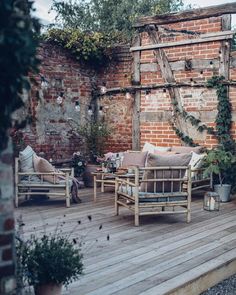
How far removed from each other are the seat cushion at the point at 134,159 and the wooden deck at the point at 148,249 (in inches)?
36.5

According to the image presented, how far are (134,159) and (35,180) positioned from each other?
1694mm

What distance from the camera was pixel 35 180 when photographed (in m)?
6.04

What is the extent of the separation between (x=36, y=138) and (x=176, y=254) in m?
4.46

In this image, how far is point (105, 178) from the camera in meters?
6.77

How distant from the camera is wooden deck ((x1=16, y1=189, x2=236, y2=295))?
9.92ft

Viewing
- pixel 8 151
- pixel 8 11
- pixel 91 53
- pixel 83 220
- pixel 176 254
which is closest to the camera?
pixel 8 11

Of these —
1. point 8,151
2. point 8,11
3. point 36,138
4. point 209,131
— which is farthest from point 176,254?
point 36,138

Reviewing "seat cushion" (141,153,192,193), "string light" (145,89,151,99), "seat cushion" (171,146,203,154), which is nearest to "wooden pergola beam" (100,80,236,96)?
"string light" (145,89,151,99)

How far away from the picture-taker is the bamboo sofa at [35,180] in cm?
582

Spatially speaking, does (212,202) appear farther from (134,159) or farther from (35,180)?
(35,180)

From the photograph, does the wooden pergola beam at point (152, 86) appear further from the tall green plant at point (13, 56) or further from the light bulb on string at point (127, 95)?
the tall green plant at point (13, 56)

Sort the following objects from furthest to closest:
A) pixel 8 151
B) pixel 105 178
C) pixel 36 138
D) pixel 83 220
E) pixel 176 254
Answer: pixel 36 138 → pixel 105 178 → pixel 83 220 → pixel 176 254 → pixel 8 151

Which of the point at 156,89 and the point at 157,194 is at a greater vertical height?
the point at 156,89

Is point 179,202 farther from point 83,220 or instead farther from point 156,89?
point 156,89
